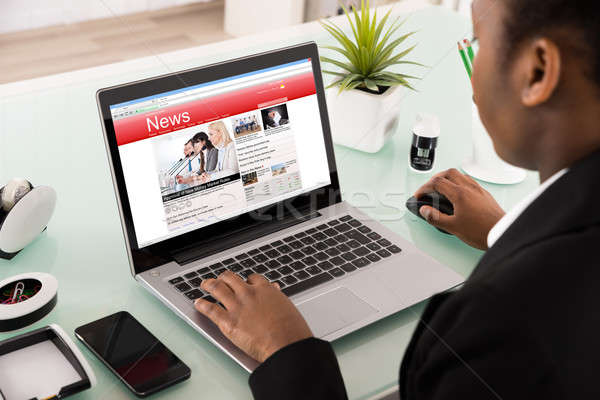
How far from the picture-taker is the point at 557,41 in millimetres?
476

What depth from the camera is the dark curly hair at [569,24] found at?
46 centimetres

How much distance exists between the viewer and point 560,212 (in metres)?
0.51

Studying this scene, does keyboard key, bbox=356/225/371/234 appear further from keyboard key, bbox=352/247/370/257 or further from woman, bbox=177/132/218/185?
woman, bbox=177/132/218/185

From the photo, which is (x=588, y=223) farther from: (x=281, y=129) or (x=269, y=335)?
(x=281, y=129)

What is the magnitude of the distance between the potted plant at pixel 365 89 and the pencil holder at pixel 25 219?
51cm

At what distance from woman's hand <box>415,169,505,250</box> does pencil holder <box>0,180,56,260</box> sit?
0.55 metres

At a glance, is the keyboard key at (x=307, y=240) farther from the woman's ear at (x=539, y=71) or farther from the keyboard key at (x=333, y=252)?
the woman's ear at (x=539, y=71)

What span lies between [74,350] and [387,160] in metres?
0.67

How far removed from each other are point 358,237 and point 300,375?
1.01ft

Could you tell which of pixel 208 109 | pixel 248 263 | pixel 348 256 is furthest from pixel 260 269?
pixel 208 109

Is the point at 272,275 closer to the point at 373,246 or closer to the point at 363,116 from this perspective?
the point at 373,246

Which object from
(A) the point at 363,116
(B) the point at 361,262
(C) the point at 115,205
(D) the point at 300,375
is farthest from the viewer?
(A) the point at 363,116

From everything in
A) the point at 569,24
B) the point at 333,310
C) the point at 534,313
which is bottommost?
the point at 333,310

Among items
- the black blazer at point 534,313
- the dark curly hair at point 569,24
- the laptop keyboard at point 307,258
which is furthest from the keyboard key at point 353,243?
the dark curly hair at point 569,24
